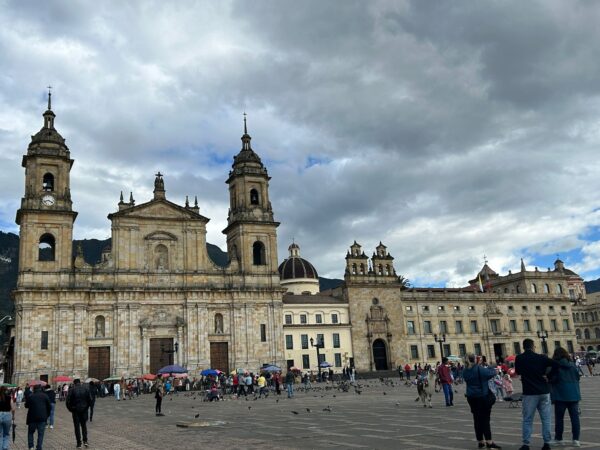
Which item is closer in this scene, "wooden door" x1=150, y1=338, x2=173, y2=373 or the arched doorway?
"wooden door" x1=150, y1=338, x2=173, y2=373

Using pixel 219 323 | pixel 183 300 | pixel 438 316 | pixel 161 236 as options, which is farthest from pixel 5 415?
pixel 438 316

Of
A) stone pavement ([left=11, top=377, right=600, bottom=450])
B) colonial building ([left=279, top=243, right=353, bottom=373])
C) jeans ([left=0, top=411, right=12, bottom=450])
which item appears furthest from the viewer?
colonial building ([left=279, top=243, right=353, bottom=373])

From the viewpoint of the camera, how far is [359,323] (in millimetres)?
65812

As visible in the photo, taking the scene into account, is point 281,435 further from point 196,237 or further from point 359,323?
point 359,323

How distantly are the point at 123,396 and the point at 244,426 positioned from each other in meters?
28.7

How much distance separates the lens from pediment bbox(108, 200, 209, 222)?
180 ft

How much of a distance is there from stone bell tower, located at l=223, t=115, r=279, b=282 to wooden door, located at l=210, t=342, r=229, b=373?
23.7ft

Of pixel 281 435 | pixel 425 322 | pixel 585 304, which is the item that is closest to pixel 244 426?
pixel 281 435

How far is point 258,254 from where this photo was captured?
60.2m

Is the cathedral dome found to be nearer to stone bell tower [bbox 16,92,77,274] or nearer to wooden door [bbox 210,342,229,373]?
wooden door [bbox 210,342,229,373]

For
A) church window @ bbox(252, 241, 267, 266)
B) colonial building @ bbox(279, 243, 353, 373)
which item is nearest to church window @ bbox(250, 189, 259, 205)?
church window @ bbox(252, 241, 267, 266)

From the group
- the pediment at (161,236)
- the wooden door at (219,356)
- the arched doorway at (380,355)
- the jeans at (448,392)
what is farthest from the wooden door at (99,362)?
the jeans at (448,392)

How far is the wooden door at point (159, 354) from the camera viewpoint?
52.5 metres

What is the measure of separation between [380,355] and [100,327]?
98.5 ft
